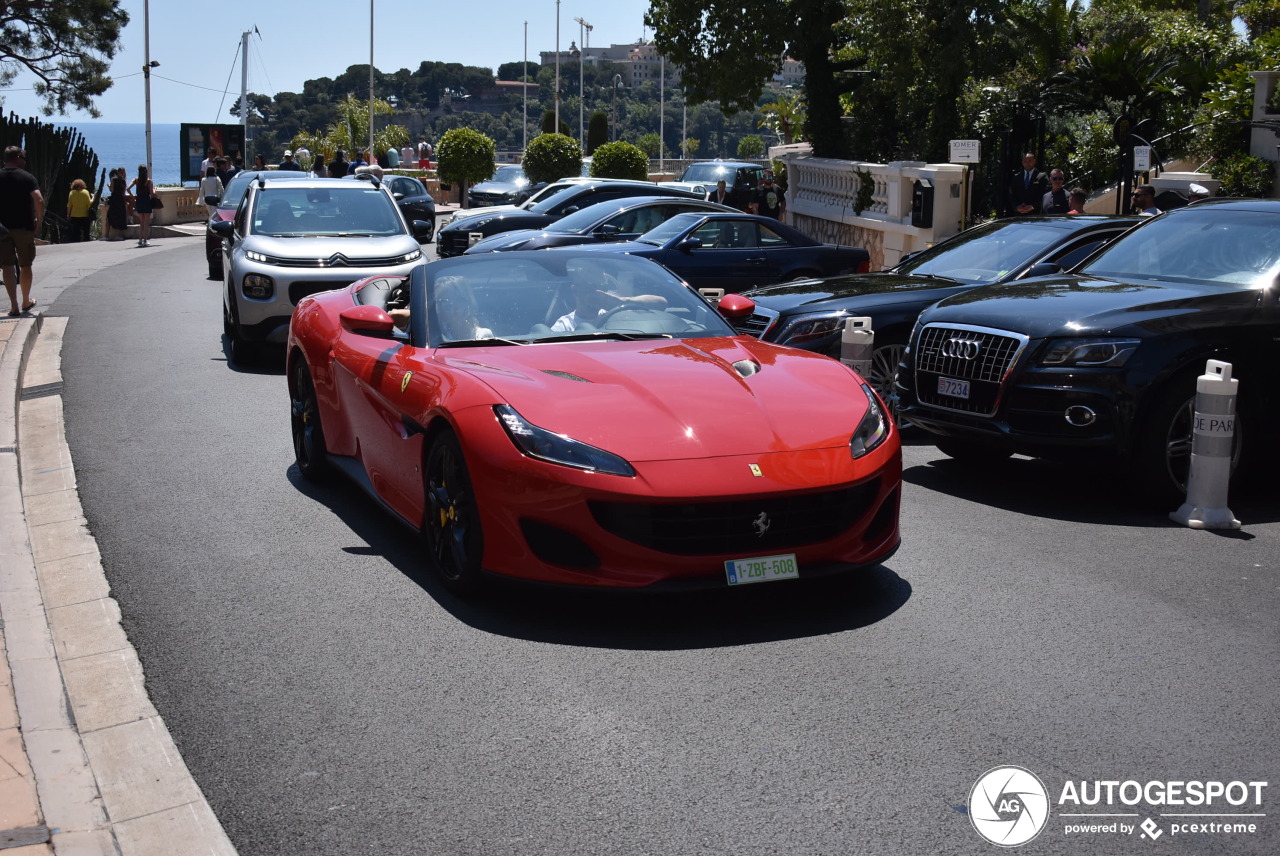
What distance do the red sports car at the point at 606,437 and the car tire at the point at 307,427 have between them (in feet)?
3.47

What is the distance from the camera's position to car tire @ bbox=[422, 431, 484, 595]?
5.92 metres

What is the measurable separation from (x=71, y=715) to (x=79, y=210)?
3347cm

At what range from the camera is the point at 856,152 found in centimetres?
2934

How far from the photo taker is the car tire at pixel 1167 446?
7945mm

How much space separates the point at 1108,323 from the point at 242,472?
531cm

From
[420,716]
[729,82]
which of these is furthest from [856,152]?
[420,716]

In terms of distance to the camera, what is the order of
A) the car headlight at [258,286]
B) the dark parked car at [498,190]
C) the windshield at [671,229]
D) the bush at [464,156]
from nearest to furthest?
the car headlight at [258,286], the windshield at [671,229], the dark parked car at [498,190], the bush at [464,156]

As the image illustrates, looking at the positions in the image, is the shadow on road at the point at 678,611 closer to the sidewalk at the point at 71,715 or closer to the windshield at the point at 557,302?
the windshield at the point at 557,302

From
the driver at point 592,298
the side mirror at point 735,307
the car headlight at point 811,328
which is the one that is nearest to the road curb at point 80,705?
the driver at point 592,298

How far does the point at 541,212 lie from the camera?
81.5 feet

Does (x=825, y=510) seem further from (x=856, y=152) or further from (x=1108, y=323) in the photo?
(x=856, y=152)

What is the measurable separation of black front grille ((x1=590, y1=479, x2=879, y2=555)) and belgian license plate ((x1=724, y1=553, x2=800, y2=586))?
4 cm

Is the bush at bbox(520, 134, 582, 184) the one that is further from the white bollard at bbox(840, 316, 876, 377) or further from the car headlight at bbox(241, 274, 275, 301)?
the white bollard at bbox(840, 316, 876, 377)

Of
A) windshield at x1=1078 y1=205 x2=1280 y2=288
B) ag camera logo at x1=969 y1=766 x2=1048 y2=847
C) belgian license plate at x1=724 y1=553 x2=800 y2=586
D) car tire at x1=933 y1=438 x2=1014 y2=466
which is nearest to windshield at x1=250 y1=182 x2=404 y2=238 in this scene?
car tire at x1=933 y1=438 x2=1014 y2=466
